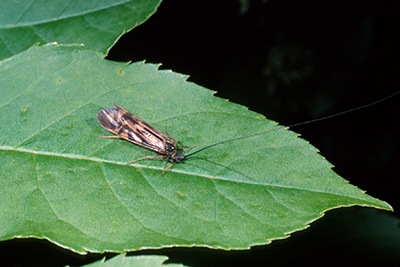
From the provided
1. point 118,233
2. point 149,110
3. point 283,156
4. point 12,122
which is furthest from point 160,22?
point 118,233

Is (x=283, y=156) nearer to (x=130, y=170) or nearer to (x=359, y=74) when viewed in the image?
(x=130, y=170)

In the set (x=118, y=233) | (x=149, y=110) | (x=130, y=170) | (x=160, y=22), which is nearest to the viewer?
(x=118, y=233)

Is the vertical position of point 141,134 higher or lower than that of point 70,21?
lower

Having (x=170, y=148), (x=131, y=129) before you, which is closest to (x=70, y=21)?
(x=131, y=129)

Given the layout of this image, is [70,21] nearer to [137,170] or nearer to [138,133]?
[138,133]

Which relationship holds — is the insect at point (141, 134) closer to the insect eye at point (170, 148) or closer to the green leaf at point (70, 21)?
the insect eye at point (170, 148)

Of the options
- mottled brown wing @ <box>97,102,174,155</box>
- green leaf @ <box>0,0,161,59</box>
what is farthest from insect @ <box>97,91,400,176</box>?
green leaf @ <box>0,0,161,59</box>
